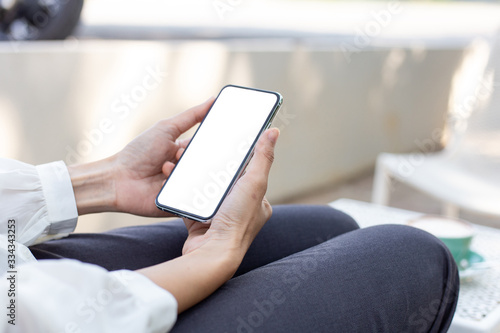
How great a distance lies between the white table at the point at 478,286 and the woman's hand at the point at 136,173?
1.74ft

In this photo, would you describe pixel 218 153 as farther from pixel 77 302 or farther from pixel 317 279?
pixel 77 302

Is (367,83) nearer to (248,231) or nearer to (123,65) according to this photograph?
(123,65)

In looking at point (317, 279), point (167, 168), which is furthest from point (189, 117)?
point (317, 279)

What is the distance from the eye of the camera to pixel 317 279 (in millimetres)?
686

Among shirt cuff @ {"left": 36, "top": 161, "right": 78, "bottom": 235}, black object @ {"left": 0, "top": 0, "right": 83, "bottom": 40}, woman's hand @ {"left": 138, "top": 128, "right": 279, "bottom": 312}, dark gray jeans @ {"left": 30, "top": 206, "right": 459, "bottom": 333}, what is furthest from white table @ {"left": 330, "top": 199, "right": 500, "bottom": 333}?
black object @ {"left": 0, "top": 0, "right": 83, "bottom": 40}

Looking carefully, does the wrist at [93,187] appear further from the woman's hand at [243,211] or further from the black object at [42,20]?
the black object at [42,20]

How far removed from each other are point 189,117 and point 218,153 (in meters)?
0.13

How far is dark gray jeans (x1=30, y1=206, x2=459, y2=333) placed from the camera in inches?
24.8

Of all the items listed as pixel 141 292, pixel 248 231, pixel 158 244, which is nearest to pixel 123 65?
pixel 158 244

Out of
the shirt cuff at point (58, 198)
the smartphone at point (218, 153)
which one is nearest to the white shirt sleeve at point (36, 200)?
the shirt cuff at point (58, 198)

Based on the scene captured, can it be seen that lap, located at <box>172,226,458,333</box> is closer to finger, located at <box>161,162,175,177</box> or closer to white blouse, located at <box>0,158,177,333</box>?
white blouse, located at <box>0,158,177,333</box>

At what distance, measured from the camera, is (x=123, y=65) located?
180 centimetres

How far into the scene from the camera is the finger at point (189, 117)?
0.99 metres

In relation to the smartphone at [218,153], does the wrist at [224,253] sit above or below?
below
